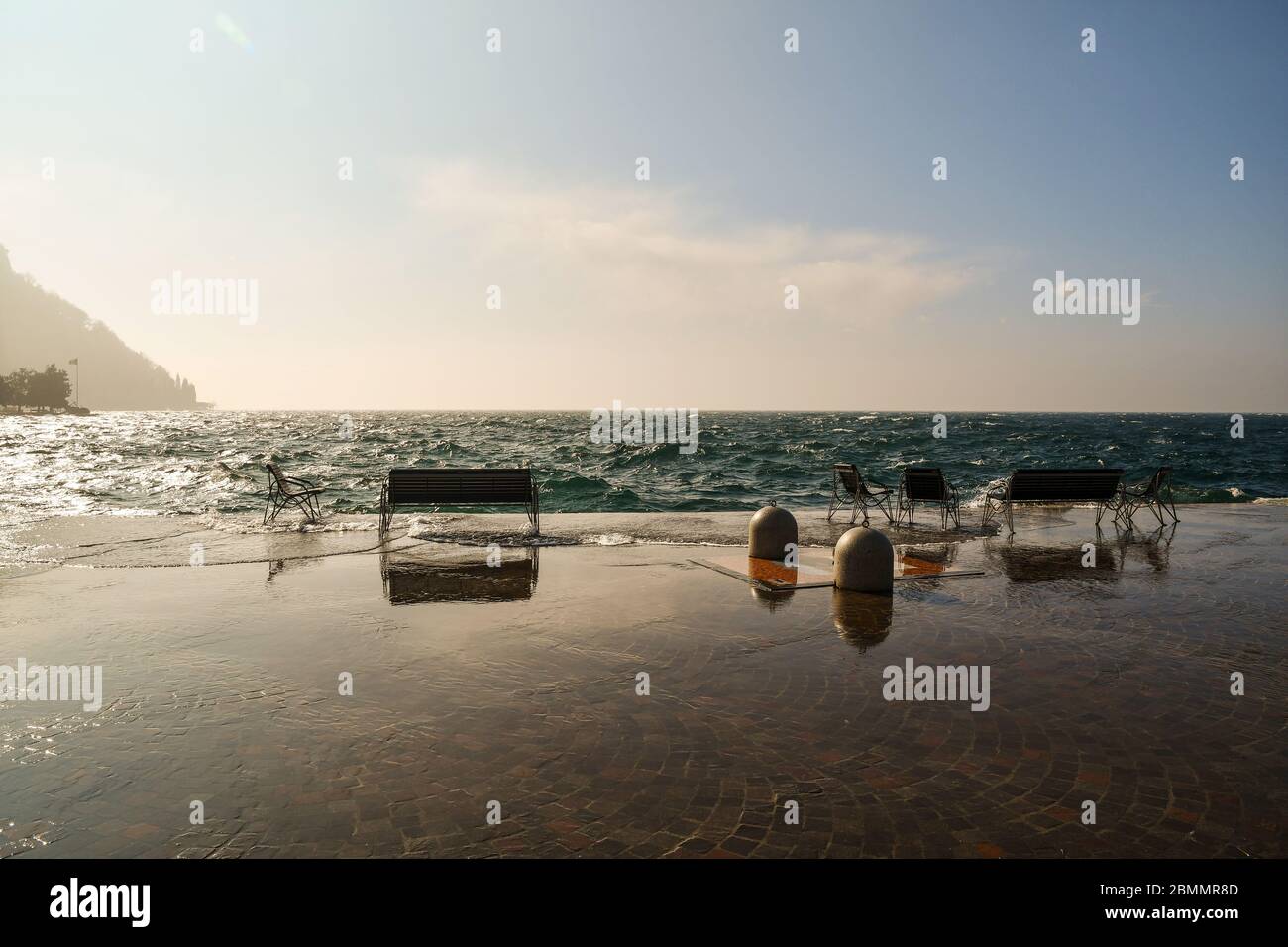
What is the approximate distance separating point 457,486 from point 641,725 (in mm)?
9300

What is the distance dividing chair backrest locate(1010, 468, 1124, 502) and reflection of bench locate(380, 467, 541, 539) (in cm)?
962

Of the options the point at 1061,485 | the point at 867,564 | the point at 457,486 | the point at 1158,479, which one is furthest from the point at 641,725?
the point at 1158,479

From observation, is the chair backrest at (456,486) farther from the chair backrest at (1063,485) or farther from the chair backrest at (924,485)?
the chair backrest at (1063,485)

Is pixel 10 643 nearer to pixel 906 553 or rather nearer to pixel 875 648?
pixel 875 648

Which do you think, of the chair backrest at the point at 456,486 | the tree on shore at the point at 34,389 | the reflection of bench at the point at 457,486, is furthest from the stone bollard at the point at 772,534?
the tree on shore at the point at 34,389

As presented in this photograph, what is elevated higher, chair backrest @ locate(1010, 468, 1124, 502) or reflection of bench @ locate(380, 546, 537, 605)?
chair backrest @ locate(1010, 468, 1124, 502)

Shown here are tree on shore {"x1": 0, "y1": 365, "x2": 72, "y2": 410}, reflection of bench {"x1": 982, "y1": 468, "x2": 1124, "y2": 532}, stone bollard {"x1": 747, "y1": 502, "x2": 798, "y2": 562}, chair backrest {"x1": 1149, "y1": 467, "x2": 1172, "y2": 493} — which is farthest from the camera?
tree on shore {"x1": 0, "y1": 365, "x2": 72, "y2": 410}

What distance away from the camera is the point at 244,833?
3719 millimetres

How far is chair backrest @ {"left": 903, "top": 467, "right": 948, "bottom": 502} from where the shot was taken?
14609 millimetres

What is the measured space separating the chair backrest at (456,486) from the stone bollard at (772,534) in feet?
15.6

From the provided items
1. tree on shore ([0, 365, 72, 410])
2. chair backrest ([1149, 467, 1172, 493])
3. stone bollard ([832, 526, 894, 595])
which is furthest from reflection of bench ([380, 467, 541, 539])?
tree on shore ([0, 365, 72, 410])

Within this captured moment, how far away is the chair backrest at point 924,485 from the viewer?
575 inches

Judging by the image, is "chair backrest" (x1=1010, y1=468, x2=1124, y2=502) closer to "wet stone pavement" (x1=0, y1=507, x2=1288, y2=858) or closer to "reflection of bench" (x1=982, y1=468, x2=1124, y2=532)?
"reflection of bench" (x1=982, y1=468, x2=1124, y2=532)
